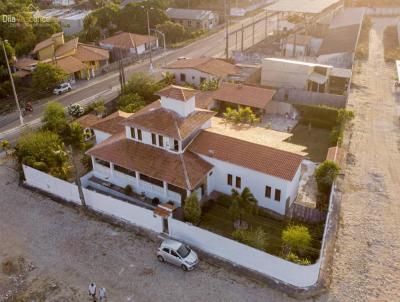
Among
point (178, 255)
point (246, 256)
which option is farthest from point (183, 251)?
point (246, 256)

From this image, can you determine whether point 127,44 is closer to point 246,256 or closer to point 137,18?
point 137,18

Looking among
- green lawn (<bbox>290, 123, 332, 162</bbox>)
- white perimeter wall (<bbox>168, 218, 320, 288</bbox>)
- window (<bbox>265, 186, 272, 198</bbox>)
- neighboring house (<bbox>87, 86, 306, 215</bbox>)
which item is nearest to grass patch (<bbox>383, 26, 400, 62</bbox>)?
green lawn (<bbox>290, 123, 332, 162</bbox>)

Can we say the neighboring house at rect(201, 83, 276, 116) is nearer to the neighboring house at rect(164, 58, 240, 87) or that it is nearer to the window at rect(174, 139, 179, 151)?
the neighboring house at rect(164, 58, 240, 87)

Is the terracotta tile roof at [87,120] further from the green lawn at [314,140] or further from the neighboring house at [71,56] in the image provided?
the green lawn at [314,140]

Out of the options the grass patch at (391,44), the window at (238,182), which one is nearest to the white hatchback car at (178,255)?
the window at (238,182)

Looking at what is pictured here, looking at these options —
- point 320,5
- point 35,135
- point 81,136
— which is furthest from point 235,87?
point 320,5
